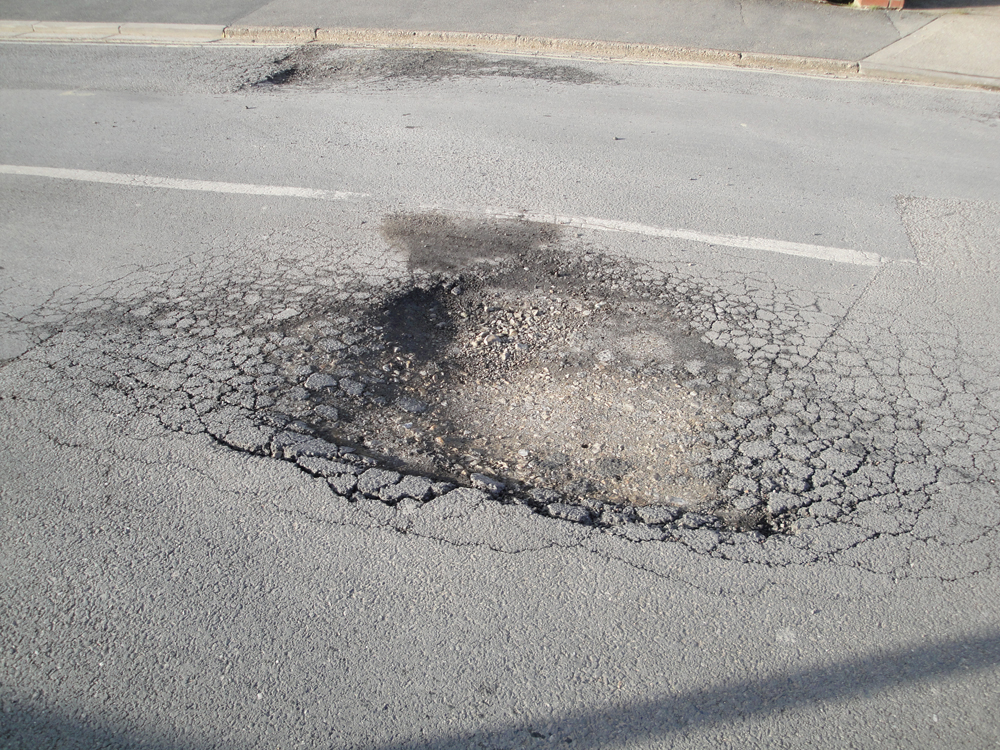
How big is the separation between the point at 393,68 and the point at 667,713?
8495 millimetres

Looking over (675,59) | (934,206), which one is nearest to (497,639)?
(934,206)

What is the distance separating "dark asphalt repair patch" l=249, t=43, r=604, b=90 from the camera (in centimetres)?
875

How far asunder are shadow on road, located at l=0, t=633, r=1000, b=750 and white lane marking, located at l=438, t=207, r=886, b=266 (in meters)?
3.27

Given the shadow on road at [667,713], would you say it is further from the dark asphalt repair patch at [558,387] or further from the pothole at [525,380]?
the pothole at [525,380]

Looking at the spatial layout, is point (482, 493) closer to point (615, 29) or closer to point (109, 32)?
point (615, 29)

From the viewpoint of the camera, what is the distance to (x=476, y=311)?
15.5ft

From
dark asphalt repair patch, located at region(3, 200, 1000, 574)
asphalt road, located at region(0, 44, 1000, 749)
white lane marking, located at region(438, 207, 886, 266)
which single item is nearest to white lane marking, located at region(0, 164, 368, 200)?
asphalt road, located at region(0, 44, 1000, 749)

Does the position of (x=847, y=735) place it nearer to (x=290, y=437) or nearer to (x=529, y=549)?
(x=529, y=549)

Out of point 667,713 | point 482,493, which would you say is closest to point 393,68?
point 482,493

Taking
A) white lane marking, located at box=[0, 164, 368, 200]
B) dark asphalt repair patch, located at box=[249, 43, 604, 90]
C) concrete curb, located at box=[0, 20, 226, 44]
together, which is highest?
concrete curb, located at box=[0, 20, 226, 44]

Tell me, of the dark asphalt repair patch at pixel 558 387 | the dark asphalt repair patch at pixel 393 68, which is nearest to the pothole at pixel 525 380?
the dark asphalt repair patch at pixel 558 387

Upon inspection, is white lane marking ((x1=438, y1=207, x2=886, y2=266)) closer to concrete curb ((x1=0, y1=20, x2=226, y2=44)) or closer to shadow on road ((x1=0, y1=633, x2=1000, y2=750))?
shadow on road ((x1=0, y1=633, x2=1000, y2=750))

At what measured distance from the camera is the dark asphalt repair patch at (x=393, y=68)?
8750 millimetres

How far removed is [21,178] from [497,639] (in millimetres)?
6331
